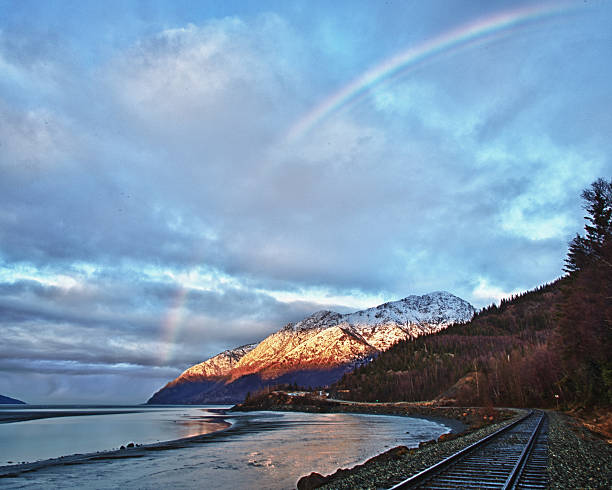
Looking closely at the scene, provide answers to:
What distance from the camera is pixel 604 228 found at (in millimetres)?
45656

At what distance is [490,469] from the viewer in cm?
1844

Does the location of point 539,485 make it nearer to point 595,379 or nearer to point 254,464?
point 254,464

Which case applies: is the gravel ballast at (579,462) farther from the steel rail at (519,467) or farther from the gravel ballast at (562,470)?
the steel rail at (519,467)

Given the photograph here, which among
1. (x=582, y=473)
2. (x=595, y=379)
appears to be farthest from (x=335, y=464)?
(x=595, y=379)

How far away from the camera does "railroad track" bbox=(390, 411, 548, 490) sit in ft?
50.4

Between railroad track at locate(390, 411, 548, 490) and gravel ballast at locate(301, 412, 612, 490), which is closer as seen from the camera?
railroad track at locate(390, 411, 548, 490)

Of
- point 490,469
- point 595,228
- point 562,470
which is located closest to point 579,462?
point 562,470

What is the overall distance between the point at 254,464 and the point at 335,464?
613 cm

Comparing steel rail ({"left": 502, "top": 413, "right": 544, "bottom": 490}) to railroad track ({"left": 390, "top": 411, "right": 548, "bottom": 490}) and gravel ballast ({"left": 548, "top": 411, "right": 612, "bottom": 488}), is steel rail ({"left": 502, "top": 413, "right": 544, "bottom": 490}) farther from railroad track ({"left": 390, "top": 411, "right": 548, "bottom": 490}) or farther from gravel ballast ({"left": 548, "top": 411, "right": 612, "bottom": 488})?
gravel ballast ({"left": 548, "top": 411, "right": 612, "bottom": 488})

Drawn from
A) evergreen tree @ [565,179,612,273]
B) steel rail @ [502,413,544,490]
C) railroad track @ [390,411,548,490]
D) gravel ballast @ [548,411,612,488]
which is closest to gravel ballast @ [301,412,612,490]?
gravel ballast @ [548,411,612,488]

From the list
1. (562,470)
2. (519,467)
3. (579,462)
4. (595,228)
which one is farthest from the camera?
(595,228)

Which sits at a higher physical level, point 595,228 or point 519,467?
point 595,228

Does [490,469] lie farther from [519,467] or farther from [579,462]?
[579,462]

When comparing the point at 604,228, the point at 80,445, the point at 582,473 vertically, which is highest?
the point at 604,228
